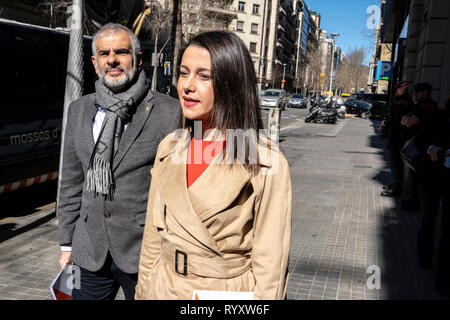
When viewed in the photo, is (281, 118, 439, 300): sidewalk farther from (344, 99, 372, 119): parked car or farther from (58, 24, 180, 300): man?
(344, 99, 372, 119): parked car

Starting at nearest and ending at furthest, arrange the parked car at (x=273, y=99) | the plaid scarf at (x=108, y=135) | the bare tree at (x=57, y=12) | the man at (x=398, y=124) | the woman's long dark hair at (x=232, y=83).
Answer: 1. the woman's long dark hair at (x=232, y=83)
2. the plaid scarf at (x=108, y=135)
3. the man at (x=398, y=124)
4. the bare tree at (x=57, y=12)
5. the parked car at (x=273, y=99)

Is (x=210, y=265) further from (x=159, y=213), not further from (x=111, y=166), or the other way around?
(x=111, y=166)

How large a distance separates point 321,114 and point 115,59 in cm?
2547

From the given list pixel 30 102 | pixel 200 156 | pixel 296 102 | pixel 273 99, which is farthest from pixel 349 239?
pixel 296 102

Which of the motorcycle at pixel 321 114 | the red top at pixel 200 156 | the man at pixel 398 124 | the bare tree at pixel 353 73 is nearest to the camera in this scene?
the red top at pixel 200 156

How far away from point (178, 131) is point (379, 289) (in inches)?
120

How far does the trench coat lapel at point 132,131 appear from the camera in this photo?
220 cm

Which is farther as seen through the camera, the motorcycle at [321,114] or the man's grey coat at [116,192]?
the motorcycle at [321,114]

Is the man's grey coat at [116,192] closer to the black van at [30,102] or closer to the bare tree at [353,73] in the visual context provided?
the black van at [30,102]

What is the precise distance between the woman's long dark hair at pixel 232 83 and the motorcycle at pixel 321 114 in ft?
84.2

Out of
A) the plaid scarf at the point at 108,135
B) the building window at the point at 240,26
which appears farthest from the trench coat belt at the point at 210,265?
the building window at the point at 240,26

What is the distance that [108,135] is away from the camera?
219 centimetres

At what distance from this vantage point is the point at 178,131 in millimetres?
1875

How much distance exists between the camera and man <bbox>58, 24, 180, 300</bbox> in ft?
7.19
